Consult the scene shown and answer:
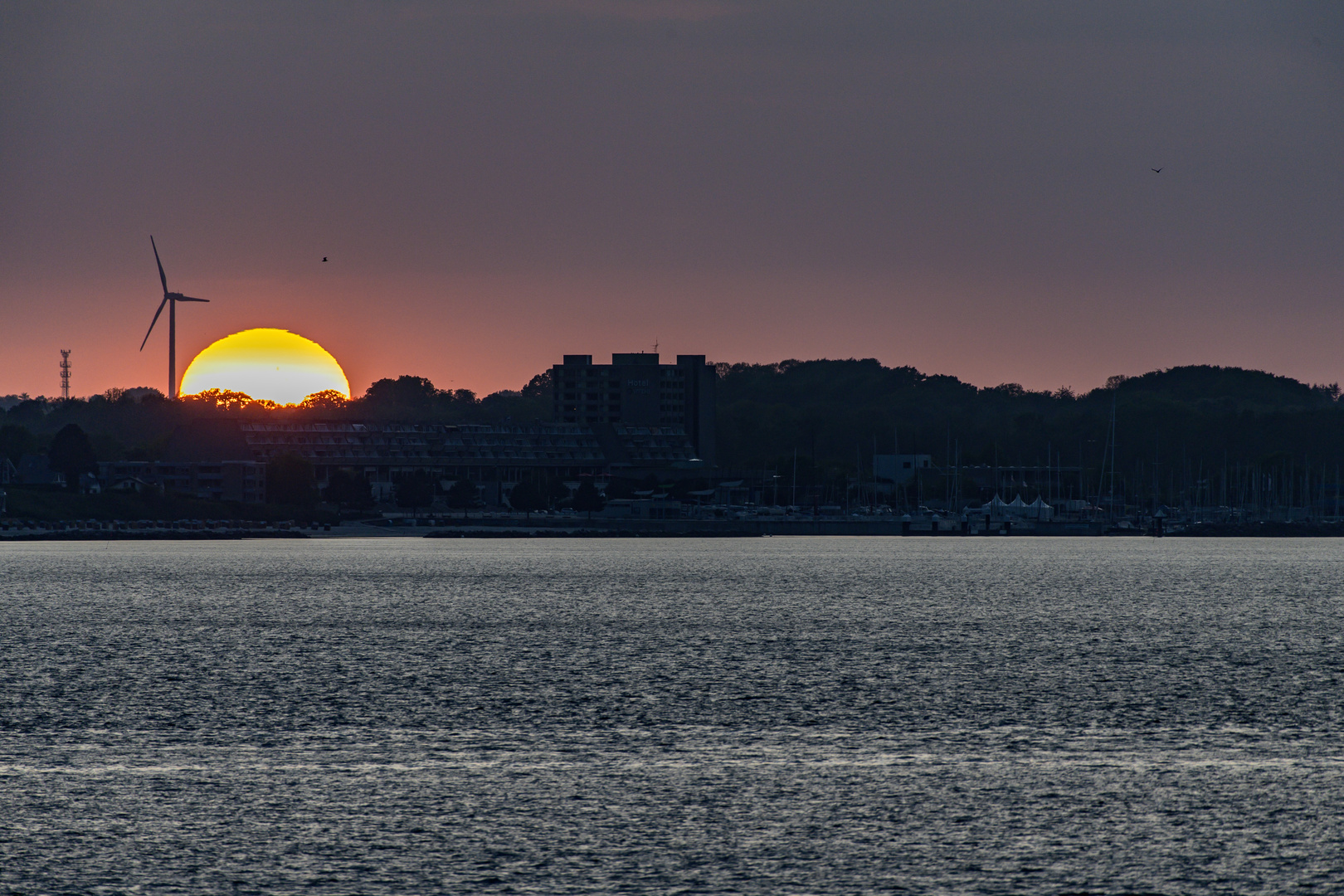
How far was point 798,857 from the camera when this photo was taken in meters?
34.7

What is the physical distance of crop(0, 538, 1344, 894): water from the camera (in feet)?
112

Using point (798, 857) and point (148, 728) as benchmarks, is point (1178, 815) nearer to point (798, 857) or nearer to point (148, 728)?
point (798, 857)

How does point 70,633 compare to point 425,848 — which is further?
point 70,633

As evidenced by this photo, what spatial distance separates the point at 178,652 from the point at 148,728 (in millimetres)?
30710

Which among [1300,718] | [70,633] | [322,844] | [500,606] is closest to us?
[322,844]

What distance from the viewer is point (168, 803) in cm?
4016

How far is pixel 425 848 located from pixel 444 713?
73.1ft

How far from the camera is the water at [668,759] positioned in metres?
34.0

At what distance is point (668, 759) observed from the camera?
47.3 m

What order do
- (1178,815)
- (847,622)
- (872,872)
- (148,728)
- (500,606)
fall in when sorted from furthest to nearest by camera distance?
(500,606) < (847,622) < (148,728) < (1178,815) < (872,872)

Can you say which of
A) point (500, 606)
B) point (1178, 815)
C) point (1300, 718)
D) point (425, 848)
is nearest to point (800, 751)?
point (1178, 815)

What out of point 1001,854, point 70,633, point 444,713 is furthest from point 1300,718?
point 70,633

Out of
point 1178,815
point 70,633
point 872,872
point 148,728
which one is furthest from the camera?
point 70,633

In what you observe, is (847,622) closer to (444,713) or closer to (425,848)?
(444,713)
